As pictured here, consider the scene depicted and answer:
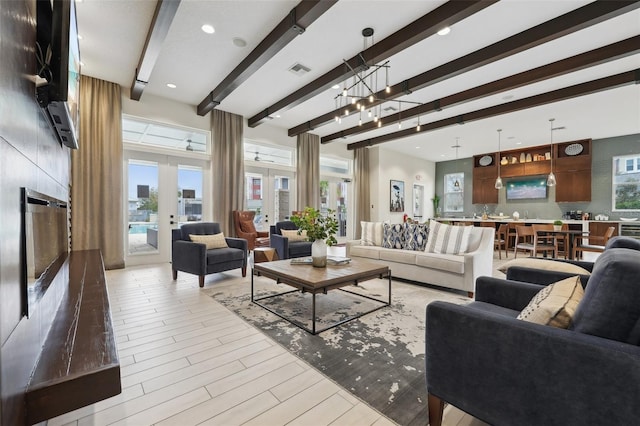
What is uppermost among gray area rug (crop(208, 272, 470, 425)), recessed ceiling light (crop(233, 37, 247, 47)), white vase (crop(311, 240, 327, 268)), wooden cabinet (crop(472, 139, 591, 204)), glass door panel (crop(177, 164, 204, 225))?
recessed ceiling light (crop(233, 37, 247, 47))

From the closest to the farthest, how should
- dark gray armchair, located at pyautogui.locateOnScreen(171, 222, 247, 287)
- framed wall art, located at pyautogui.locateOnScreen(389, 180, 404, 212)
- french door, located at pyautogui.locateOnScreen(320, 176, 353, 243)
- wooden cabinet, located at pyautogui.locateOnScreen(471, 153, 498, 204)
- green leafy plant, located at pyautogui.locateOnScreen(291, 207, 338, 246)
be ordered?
green leafy plant, located at pyautogui.locateOnScreen(291, 207, 338, 246), dark gray armchair, located at pyautogui.locateOnScreen(171, 222, 247, 287), french door, located at pyautogui.locateOnScreen(320, 176, 353, 243), framed wall art, located at pyautogui.locateOnScreen(389, 180, 404, 212), wooden cabinet, located at pyautogui.locateOnScreen(471, 153, 498, 204)

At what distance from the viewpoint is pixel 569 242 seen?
6.41 metres

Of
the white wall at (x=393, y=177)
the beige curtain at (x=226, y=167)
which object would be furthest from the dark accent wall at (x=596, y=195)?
the beige curtain at (x=226, y=167)

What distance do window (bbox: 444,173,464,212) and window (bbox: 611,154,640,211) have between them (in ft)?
13.1

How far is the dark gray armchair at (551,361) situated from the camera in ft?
3.02

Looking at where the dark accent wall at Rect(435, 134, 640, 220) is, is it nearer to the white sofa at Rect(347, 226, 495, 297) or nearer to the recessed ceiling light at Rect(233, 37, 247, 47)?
the white sofa at Rect(347, 226, 495, 297)

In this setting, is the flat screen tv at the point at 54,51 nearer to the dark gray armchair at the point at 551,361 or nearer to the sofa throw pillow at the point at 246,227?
the dark gray armchair at the point at 551,361

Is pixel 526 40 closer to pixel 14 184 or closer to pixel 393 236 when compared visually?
pixel 393 236

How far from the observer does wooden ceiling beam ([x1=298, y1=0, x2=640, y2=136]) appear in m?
2.77

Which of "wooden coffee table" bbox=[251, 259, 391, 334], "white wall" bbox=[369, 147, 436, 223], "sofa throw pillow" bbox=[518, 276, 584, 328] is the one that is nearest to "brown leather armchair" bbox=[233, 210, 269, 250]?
"wooden coffee table" bbox=[251, 259, 391, 334]

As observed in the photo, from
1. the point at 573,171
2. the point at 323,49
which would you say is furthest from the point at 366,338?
the point at 573,171

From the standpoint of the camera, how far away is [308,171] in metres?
7.68

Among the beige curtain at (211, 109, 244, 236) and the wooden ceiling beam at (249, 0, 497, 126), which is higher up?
the wooden ceiling beam at (249, 0, 497, 126)

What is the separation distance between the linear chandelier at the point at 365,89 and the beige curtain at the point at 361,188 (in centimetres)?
250
